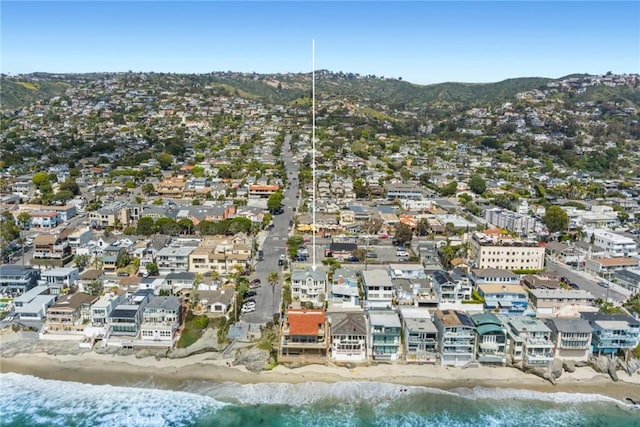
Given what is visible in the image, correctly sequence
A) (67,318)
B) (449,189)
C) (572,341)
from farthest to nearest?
(449,189) → (67,318) → (572,341)

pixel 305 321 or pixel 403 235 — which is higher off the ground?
pixel 403 235

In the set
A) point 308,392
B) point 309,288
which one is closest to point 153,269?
point 309,288

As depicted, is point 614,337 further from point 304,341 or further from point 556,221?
point 556,221

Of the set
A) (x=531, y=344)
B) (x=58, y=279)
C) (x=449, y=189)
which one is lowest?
(x=531, y=344)

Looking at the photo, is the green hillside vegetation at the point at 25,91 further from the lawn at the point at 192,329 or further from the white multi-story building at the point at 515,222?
the white multi-story building at the point at 515,222

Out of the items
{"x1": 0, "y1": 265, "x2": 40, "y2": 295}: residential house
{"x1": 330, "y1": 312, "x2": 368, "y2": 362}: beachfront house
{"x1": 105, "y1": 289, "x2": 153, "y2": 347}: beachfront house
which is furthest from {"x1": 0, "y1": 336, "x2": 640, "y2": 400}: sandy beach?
{"x1": 0, "y1": 265, "x2": 40, "y2": 295}: residential house

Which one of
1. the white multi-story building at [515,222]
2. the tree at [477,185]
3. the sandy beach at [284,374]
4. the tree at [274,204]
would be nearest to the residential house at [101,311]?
the sandy beach at [284,374]
